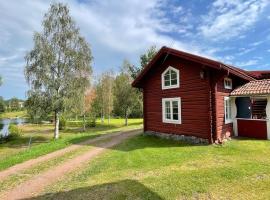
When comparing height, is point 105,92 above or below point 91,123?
above

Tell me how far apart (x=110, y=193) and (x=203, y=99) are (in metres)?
8.57

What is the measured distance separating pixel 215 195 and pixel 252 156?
15.3ft

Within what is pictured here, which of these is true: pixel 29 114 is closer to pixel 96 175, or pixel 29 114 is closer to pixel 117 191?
pixel 96 175

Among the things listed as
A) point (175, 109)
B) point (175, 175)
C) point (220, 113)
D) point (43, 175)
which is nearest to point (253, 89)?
point (220, 113)

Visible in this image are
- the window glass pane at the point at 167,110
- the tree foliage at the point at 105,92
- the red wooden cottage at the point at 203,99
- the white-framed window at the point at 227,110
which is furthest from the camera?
the tree foliage at the point at 105,92

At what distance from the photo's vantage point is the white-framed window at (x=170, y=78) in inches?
587

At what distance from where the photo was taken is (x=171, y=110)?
15.2 metres

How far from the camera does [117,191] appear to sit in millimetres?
6754

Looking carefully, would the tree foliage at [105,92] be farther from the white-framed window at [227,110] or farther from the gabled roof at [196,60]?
the white-framed window at [227,110]

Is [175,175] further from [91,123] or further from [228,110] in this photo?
[91,123]

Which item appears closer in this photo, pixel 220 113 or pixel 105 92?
pixel 220 113

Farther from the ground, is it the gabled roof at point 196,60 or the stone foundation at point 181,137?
the gabled roof at point 196,60

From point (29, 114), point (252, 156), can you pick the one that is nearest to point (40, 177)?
point (252, 156)

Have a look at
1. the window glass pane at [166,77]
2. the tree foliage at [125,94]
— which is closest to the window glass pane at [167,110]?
the window glass pane at [166,77]
